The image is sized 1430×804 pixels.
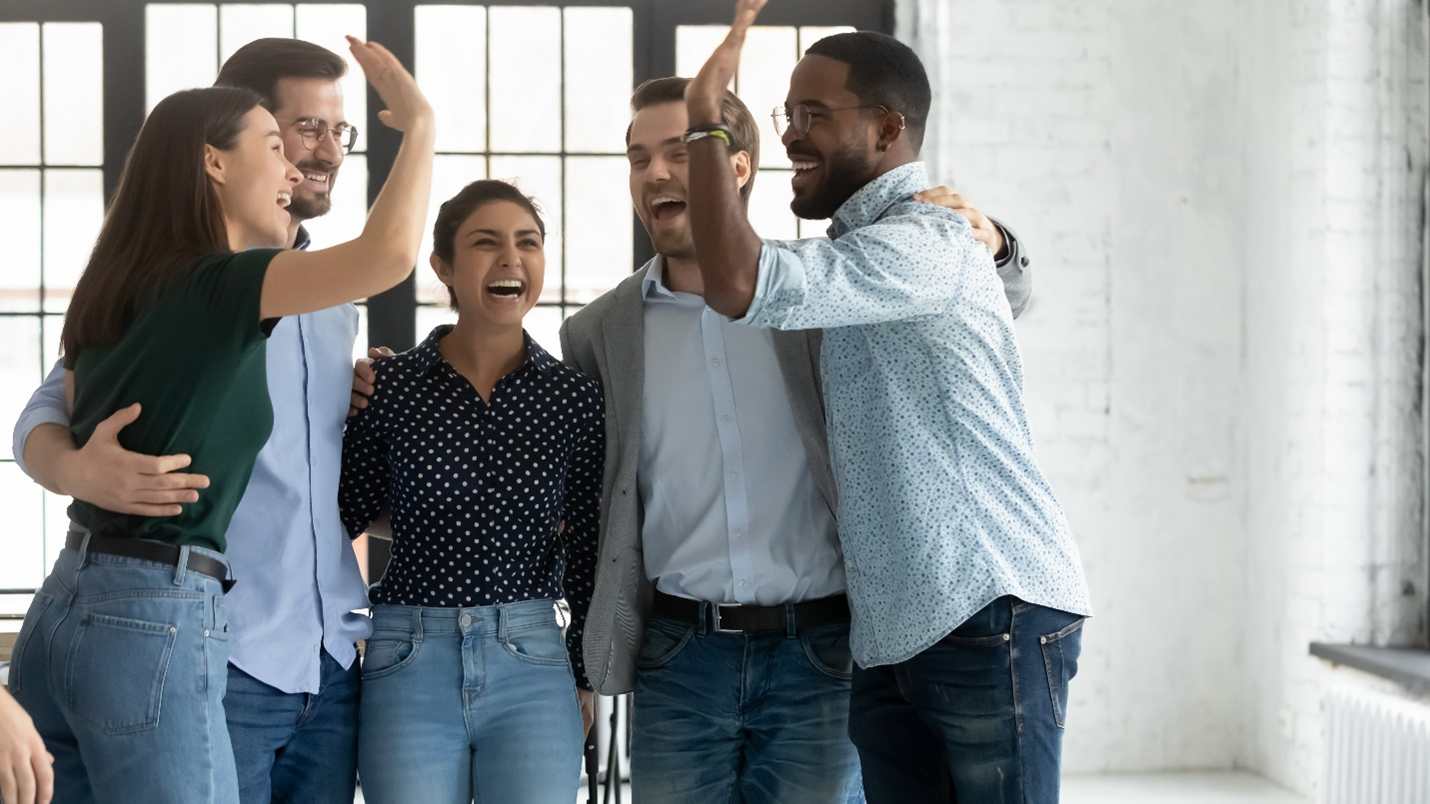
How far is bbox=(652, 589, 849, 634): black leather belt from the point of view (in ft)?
6.54

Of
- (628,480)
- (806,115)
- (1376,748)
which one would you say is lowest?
(1376,748)

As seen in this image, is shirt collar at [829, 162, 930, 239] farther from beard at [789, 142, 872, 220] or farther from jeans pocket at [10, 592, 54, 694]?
jeans pocket at [10, 592, 54, 694]

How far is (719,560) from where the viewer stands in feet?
6.65

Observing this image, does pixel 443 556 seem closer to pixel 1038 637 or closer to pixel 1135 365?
pixel 1038 637

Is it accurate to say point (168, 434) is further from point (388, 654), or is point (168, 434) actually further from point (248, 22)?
point (248, 22)

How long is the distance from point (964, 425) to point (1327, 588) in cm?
304

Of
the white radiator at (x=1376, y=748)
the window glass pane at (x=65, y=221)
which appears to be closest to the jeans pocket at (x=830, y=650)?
the white radiator at (x=1376, y=748)

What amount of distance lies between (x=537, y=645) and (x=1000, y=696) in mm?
708

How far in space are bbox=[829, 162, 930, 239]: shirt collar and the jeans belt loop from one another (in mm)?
936

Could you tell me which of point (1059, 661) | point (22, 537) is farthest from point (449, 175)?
point (1059, 661)

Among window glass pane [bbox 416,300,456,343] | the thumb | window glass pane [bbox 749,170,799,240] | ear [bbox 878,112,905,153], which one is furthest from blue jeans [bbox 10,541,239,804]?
window glass pane [bbox 749,170,799,240]

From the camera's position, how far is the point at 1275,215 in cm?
441

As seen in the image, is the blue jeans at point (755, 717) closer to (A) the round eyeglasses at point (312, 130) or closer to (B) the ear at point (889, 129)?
(B) the ear at point (889, 129)

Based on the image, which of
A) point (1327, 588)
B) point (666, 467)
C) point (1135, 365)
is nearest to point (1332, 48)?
point (1135, 365)
